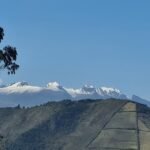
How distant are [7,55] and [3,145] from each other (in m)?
12.4

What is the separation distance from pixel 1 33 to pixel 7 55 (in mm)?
3411

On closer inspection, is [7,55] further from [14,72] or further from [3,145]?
[3,145]

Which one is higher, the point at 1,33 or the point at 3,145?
A: the point at 1,33

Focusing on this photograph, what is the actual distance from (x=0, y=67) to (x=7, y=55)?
75.2 inches

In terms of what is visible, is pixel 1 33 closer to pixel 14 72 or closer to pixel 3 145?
pixel 14 72

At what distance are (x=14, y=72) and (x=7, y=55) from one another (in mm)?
2749

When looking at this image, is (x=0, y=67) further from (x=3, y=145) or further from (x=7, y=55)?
(x=3, y=145)

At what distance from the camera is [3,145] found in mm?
88250

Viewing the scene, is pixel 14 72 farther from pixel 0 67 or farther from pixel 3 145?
pixel 3 145

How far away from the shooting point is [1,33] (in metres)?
84.0

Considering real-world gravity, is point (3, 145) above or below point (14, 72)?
below

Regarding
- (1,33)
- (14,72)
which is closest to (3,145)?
(14,72)

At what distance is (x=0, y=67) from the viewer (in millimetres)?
86312

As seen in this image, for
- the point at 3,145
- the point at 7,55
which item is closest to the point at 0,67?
the point at 7,55
